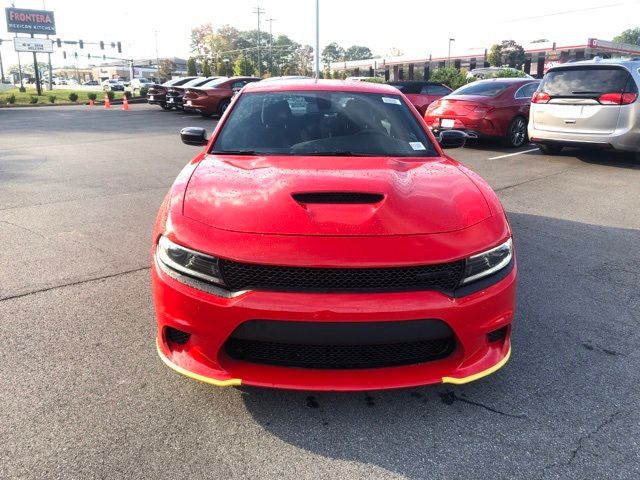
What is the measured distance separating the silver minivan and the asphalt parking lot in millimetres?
4261

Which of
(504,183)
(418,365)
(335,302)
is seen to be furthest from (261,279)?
(504,183)

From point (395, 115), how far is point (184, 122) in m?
15.3

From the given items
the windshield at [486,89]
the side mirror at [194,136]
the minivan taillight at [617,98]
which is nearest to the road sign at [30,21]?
the windshield at [486,89]

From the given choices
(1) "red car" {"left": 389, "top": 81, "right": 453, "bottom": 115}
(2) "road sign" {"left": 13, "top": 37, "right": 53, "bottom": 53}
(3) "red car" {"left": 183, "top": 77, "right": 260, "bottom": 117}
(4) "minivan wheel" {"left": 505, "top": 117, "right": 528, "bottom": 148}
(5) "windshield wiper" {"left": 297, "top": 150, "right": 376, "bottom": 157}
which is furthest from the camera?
(2) "road sign" {"left": 13, "top": 37, "right": 53, "bottom": 53}

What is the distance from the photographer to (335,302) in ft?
6.82

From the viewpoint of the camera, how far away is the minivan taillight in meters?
8.17

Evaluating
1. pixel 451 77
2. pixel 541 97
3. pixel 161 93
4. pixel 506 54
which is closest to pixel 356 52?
pixel 506 54

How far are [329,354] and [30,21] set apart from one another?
216 feet

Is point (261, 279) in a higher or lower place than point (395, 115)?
lower

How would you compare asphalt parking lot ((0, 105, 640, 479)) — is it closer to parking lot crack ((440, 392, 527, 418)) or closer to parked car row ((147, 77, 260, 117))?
parking lot crack ((440, 392, 527, 418))

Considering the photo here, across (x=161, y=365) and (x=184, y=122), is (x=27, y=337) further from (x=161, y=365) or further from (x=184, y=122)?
(x=184, y=122)

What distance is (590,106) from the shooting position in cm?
848

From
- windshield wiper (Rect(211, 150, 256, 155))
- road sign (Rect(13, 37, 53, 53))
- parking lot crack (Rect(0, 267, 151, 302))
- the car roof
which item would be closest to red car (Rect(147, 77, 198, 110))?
the car roof

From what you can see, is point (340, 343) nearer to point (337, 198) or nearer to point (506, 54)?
point (337, 198)
